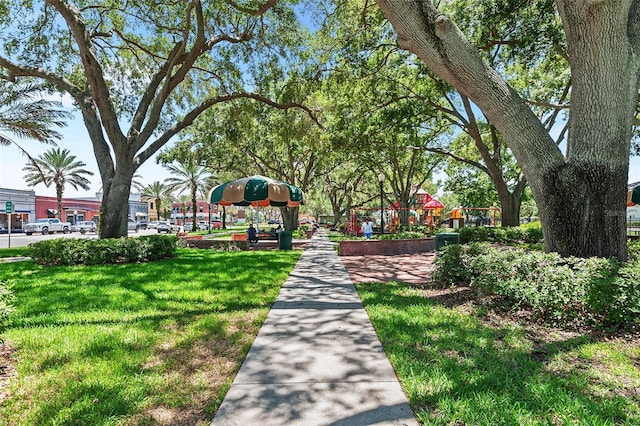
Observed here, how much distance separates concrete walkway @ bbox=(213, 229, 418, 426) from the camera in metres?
2.79

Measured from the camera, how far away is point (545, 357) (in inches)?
150

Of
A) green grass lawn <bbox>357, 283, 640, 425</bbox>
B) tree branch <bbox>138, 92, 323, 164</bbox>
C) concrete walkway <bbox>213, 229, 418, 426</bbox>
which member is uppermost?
tree branch <bbox>138, 92, 323, 164</bbox>

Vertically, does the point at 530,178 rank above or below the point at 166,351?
above

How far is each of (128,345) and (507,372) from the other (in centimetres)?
415

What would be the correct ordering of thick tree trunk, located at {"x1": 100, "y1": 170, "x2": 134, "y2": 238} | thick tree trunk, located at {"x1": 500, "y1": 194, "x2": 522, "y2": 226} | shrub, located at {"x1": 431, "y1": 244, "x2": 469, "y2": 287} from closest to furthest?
shrub, located at {"x1": 431, "y1": 244, "x2": 469, "y2": 287} < thick tree trunk, located at {"x1": 100, "y1": 170, "x2": 134, "y2": 238} < thick tree trunk, located at {"x1": 500, "y1": 194, "x2": 522, "y2": 226}

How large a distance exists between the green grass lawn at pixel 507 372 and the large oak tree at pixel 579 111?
1911 mm

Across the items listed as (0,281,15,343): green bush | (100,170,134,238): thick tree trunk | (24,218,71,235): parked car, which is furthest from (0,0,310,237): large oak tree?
(24,218,71,235): parked car

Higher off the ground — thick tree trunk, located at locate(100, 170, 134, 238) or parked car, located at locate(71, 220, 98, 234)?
thick tree trunk, located at locate(100, 170, 134, 238)

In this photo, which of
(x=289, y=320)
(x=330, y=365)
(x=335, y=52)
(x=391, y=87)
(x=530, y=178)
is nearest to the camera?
(x=330, y=365)

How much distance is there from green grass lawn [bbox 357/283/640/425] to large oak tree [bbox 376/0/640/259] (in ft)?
6.27

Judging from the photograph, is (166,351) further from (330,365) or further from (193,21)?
(193,21)

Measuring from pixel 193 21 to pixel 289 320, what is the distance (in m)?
13.0

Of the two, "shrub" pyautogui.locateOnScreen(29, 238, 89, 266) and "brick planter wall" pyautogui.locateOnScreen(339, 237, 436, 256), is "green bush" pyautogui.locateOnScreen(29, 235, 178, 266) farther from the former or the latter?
"brick planter wall" pyautogui.locateOnScreen(339, 237, 436, 256)

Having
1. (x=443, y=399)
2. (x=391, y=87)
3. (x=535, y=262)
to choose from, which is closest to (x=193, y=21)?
(x=391, y=87)
